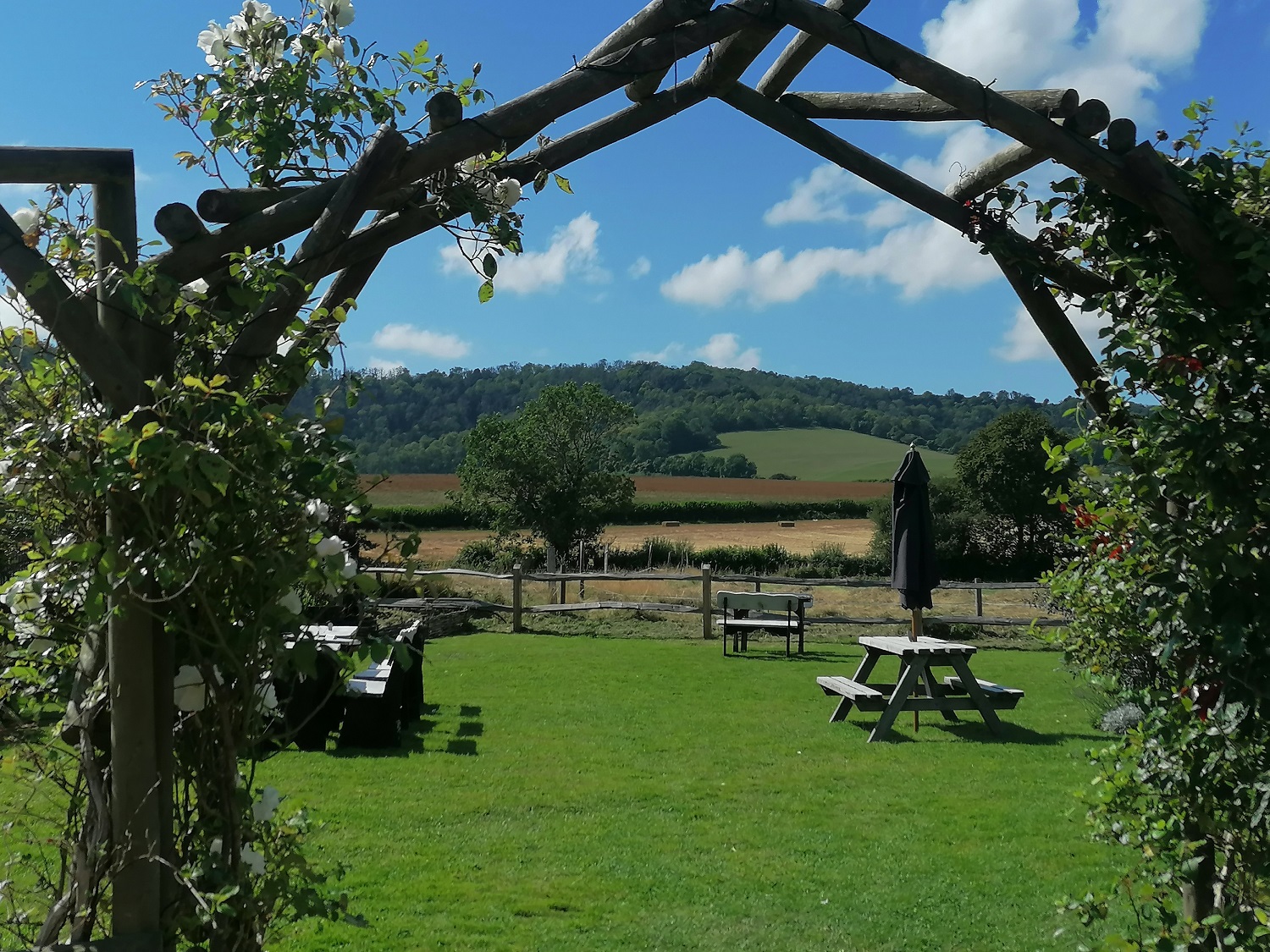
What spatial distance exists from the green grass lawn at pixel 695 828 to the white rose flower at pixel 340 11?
89.1 inches

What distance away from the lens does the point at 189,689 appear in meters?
2.09

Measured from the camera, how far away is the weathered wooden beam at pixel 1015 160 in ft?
9.04

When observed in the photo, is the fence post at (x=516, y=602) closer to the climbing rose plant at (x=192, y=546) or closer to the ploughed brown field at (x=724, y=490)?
the climbing rose plant at (x=192, y=546)

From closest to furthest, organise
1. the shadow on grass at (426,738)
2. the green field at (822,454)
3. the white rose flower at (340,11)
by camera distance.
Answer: the white rose flower at (340,11) → the shadow on grass at (426,738) → the green field at (822,454)

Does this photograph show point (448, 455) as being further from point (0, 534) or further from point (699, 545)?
point (0, 534)

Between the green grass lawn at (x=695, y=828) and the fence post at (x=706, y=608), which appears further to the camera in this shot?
the fence post at (x=706, y=608)

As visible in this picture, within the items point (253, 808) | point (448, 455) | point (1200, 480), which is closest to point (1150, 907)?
point (1200, 480)

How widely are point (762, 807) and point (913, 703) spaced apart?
2736 millimetres

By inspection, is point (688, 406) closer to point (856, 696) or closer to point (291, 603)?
point (856, 696)

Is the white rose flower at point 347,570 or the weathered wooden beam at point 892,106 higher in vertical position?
the weathered wooden beam at point 892,106

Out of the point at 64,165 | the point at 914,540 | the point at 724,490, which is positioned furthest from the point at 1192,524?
the point at 724,490

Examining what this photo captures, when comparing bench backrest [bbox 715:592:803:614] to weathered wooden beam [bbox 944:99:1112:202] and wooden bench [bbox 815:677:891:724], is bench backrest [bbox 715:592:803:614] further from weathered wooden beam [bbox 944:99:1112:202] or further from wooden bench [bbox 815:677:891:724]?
weathered wooden beam [bbox 944:99:1112:202]

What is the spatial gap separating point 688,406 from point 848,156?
251 ft

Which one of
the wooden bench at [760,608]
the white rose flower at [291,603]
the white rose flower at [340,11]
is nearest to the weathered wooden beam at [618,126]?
the white rose flower at [340,11]
